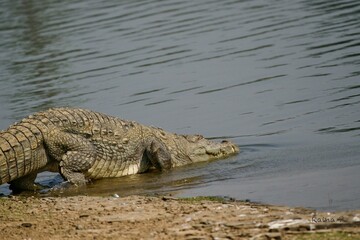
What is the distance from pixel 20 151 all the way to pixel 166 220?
124 inches

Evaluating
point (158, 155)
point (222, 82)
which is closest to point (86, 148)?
point (158, 155)

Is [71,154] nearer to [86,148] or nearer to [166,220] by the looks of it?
[86,148]

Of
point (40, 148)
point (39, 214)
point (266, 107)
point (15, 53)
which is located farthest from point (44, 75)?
point (39, 214)

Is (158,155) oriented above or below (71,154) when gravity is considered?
below

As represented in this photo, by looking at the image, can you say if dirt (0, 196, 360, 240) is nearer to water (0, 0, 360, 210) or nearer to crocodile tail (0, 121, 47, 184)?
water (0, 0, 360, 210)

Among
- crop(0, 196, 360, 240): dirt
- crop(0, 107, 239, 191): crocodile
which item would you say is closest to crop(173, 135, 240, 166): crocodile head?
crop(0, 107, 239, 191): crocodile

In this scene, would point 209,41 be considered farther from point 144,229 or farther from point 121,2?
point 144,229

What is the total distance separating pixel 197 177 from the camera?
10.7 meters

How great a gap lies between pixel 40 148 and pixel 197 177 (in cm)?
194

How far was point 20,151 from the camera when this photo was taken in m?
10.1

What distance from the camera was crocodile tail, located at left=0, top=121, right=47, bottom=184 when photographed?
10062 mm

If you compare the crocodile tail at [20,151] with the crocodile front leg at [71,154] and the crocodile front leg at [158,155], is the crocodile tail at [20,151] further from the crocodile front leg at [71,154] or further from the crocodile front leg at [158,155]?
the crocodile front leg at [158,155]

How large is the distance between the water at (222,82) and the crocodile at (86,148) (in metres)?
0.31

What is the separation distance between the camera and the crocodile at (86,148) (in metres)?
10.2
